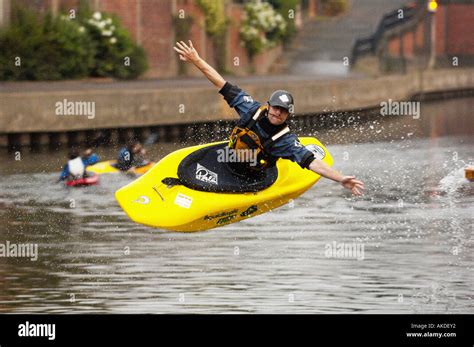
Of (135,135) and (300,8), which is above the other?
(300,8)

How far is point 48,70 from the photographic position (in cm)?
4041

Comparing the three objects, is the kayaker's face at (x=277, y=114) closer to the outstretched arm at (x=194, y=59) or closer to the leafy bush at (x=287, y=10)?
the outstretched arm at (x=194, y=59)

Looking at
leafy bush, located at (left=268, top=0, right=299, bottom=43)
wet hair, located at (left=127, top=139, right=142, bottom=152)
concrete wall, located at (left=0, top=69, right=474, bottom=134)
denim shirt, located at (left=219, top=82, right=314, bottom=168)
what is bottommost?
denim shirt, located at (left=219, top=82, right=314, bottom=168)

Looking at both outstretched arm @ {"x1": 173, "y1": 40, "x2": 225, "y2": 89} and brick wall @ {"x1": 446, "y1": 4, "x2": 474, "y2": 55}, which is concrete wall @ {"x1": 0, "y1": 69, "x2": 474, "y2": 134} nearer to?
outstretched arm @ {"x1": 173, "y1": 40, "x2": 225, "y2": 89}

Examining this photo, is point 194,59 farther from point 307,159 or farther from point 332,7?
point 332,7

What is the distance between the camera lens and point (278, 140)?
1891cm

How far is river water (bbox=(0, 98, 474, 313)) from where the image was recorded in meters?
19.4

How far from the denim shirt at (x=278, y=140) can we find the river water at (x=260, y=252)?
1.95 meters

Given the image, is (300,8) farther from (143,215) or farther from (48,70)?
(143,215)

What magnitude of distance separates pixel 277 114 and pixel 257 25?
3449 cm

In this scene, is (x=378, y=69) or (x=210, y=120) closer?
(x=210, y=120)

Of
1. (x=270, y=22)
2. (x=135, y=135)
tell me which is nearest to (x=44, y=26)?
(x=135, y=135)

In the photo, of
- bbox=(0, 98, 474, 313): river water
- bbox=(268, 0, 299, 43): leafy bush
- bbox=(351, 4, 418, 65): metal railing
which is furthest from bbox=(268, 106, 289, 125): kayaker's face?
bbox=(351, 4, 418, 65): metal railing
